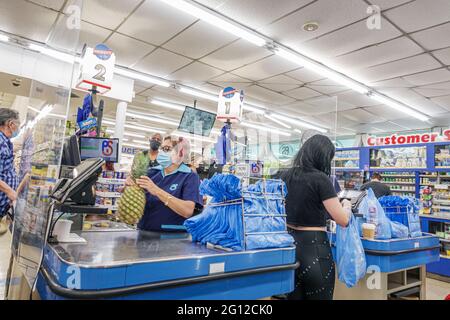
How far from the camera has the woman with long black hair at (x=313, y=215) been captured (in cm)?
202

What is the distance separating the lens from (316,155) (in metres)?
2.14

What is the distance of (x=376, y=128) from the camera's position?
11.7 metres

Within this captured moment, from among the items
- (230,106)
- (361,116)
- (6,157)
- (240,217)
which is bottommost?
(240,217)

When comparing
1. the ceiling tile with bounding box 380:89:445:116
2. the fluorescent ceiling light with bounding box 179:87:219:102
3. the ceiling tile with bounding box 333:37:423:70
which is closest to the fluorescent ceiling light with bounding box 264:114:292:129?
the fluorescent ceiling light with bounding box 179:87:219:102

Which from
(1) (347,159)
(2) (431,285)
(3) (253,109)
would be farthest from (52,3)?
(2) (431,285)

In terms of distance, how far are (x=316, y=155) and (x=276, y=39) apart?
3.73m

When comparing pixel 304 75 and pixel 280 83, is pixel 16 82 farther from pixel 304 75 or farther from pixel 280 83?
pixel 304 75

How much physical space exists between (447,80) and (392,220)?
512 cm

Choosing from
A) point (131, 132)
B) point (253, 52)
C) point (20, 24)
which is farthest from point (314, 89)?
point (131, 132)

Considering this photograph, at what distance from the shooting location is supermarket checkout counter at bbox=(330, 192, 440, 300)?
8.97 ft

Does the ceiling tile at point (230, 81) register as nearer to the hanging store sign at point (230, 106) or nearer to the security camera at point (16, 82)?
the hanging store sign at point (230, 106)

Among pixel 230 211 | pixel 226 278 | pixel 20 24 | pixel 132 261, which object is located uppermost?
pixel 20 24

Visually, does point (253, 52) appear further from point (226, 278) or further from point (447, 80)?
point (226, 278)

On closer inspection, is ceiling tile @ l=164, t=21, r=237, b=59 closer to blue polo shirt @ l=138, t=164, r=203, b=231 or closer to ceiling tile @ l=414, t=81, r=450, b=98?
Answer: blue polo shirt @ l=138, t=164, r=203, b=231
